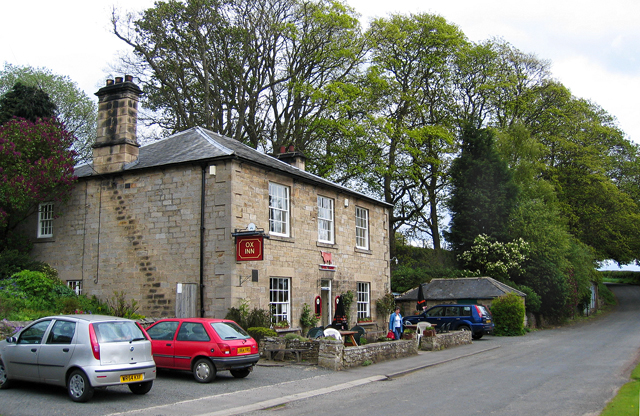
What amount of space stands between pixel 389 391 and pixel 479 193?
2560 centimetres

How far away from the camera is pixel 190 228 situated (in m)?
17.9

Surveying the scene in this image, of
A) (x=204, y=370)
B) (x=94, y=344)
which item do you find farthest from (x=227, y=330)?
(x=94, y=344)

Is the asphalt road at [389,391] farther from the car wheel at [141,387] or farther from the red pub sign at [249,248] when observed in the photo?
the red pub sign at [249,248]

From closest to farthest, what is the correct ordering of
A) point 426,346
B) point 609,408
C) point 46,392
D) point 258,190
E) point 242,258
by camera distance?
1. point 609,408
2. point 46,392
3. point 242,258
4. point 258,190
5. point 426,346

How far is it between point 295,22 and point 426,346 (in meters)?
22.2

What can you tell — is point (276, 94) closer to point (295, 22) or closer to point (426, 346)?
point (295, 22)

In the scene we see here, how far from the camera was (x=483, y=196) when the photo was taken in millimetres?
35094

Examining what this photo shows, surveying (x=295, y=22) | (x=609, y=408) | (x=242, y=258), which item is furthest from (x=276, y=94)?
(x=609, y=408)

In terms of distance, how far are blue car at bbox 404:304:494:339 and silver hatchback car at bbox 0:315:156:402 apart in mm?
16741

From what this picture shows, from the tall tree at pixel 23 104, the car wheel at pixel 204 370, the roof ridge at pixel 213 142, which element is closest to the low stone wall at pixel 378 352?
the car wheel at pixel 204 370

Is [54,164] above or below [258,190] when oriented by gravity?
above

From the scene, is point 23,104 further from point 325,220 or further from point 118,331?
point 118,331

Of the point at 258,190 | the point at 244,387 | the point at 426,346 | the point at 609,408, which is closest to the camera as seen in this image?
the point at 609,408

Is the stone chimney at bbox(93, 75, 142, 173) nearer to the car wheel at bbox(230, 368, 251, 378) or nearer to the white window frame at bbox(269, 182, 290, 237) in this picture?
the white window frame at bbox(269, 182, 290, 237)
